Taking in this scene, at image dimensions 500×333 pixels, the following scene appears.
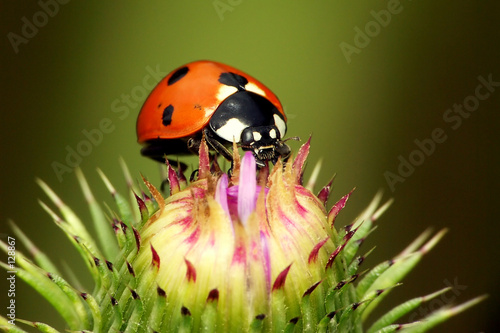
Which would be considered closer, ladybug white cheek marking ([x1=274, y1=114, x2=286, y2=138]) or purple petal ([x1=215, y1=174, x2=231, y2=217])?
purple petal ([x1=215, y1=174, x2=231, y2=217])

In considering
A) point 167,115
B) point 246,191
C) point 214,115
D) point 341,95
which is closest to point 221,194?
point 246,191

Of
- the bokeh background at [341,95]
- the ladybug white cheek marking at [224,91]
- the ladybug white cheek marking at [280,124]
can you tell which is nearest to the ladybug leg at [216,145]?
the ladybug white cheek marking at [224,91]

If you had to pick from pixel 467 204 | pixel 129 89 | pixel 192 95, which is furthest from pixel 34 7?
pixel 467 204

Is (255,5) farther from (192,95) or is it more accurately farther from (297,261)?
(297,261)

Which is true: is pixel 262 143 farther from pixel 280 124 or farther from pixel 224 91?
pixel 224 91

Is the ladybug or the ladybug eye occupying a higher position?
the ladybug

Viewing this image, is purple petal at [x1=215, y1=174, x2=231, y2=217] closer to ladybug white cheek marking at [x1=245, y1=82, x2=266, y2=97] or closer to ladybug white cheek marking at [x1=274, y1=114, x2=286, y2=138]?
ladybug white cheek marking at [x1=274, y1=114, x2=286, y2=138]

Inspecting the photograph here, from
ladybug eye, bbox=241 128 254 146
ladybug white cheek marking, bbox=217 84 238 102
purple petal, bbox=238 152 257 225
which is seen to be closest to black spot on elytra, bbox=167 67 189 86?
ladybug white cheek marking, bbox=217 84 238 102
